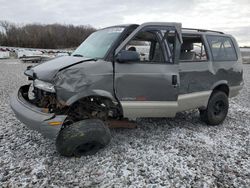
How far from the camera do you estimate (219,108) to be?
5.18m

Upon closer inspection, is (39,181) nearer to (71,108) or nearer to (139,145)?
(71,108)

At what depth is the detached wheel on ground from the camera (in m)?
4.95

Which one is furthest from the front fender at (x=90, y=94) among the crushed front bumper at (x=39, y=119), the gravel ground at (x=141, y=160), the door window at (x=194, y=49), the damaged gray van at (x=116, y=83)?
the door window at (x=194, y=49)

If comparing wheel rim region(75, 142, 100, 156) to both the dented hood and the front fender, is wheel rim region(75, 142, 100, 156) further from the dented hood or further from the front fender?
the dented hood

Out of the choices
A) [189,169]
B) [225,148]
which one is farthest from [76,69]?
[225,148]

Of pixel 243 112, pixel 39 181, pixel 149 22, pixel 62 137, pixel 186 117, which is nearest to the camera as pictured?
pixel 39 181

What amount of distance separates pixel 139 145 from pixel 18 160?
196cm

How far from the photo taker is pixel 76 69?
10.9 feet

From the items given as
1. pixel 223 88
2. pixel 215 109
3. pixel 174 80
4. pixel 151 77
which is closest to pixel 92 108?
pixel 151 77

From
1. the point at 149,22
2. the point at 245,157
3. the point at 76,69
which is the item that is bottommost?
the point at 245,157

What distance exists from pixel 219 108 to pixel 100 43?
3042 millimetres

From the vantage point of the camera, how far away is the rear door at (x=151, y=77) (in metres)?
3.72

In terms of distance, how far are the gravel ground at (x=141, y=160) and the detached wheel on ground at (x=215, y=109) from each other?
0.63ft

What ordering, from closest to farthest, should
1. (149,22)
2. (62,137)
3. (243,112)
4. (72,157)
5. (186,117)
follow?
(62,137) → (72,157) → (149,22) → (186,117) → (243,112)
